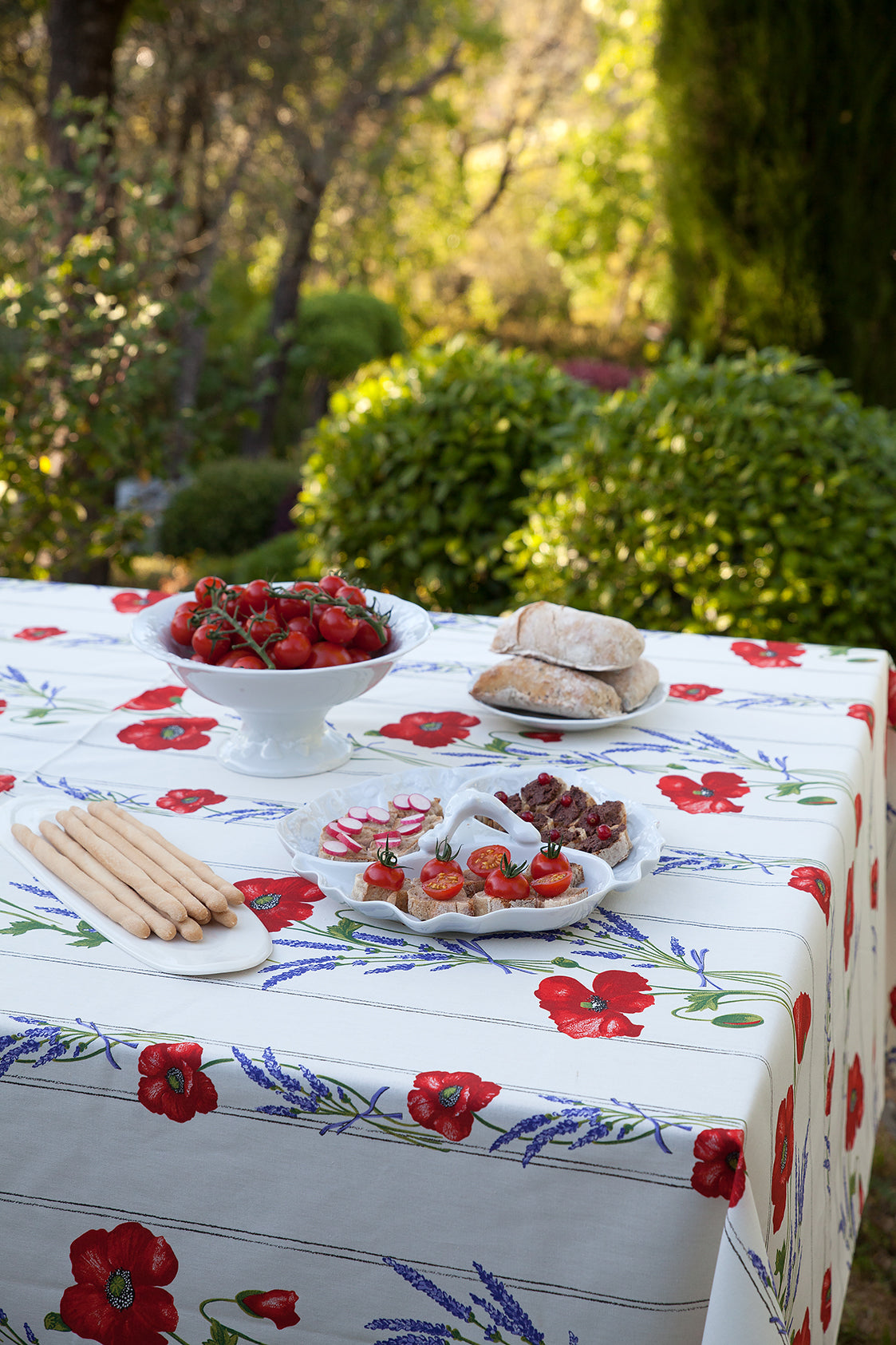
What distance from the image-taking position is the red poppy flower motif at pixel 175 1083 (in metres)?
0.87

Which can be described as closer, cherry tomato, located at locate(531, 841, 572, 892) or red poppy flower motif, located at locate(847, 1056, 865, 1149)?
cherry tomato, located at locate(531, 841, 572, 892)

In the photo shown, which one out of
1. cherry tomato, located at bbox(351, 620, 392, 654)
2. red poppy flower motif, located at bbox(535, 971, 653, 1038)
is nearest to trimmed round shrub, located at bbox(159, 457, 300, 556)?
cherry tomato, located at bbox(351, 620, 392, 654)

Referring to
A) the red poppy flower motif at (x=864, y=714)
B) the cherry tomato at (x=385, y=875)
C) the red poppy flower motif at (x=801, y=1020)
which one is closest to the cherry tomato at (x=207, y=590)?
the cherry tomato at (x=385, y=875)

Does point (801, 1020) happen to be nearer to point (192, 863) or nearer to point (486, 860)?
point (486, 860)

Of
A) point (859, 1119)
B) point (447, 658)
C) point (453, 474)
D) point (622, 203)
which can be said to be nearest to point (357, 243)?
point (622, 203)

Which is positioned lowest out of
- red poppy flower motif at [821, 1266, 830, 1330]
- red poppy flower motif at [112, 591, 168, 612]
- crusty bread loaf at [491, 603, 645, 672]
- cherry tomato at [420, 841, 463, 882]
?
red poppy flower motif at [821, 1266, 830, 1330]

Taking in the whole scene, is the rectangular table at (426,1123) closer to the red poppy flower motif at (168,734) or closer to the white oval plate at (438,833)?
the white oval plate at (438,833)

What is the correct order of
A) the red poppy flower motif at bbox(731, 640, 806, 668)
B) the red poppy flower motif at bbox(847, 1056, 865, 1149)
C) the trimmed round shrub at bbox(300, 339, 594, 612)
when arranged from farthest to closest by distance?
the trimmed round shrub at bbox(300, 339, 594, 612), the red poppy flower motif at bbox(731, 640, 806, 668), the red poppy flower motif at bbox(847, 1056, 865, 1149)

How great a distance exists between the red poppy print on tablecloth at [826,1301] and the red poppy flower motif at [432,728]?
800 millimetres

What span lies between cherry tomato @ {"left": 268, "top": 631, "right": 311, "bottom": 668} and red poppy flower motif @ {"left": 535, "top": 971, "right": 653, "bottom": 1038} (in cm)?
54

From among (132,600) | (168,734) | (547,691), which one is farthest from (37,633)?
(547,691)

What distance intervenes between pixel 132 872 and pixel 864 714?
3.83 feet

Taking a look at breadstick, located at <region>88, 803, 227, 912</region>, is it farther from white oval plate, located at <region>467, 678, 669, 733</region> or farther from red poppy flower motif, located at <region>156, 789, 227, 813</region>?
white oval plate, located at <region>467, 678, 669, 733</region>

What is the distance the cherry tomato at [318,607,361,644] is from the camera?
4.62 ft
